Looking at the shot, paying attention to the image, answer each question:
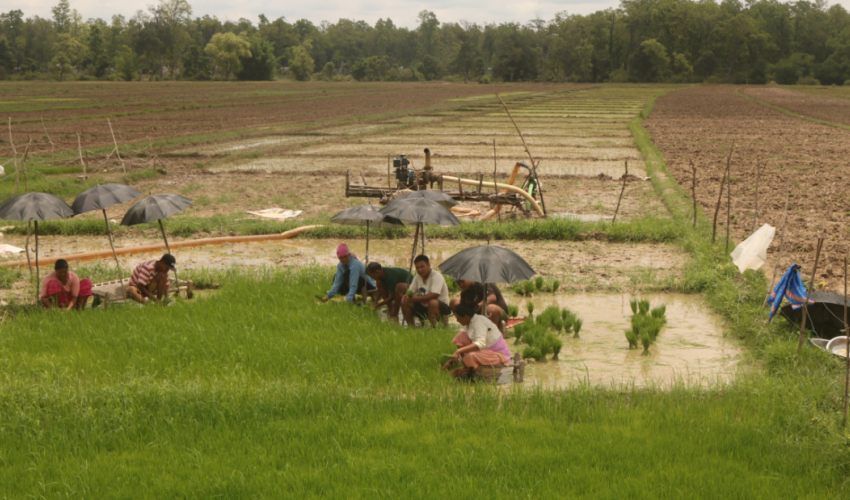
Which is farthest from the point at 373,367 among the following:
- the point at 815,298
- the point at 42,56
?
the point at 42,56

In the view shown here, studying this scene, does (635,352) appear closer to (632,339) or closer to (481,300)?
(632,339)

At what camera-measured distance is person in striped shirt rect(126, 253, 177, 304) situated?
8.09 m

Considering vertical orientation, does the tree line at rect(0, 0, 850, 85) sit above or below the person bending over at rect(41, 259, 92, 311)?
above

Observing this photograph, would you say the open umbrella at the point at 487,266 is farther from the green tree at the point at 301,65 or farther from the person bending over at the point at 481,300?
the green tree at the point at 301,65

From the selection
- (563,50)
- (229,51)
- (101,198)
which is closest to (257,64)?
(229,51)

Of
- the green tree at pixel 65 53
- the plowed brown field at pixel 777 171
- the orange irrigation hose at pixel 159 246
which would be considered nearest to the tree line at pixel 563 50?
the green tree at pixel 65 53

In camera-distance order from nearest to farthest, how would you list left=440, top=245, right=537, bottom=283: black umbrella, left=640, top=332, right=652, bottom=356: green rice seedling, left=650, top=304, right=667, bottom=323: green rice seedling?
left=440, top=245, right=537, bottom=283: black umbrella
left=640, top=332, right=652, bottom=356: green rice seedling
left=650, top=304, right=667, bottom=323: green rice seedling

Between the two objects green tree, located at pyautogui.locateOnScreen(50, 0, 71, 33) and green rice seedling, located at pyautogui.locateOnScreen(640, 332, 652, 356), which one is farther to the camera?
green tree, located at pyautogui.locateOnScreen(50, 0, 71, 33)

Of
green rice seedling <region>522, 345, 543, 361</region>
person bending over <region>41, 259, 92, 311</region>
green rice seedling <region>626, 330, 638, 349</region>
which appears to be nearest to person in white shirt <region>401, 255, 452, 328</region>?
green rice seedling <region>522, 345, 543, 361</region>

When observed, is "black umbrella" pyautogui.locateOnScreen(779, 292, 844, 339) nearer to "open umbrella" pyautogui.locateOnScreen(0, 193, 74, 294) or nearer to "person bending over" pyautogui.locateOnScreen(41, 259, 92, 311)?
"person bending over" pyautogui.locateOnScreen(41, 259, 92, 311)

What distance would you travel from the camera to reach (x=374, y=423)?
207 inches

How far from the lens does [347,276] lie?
322 inches

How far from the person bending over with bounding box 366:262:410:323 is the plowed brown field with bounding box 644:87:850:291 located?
4.65 metres

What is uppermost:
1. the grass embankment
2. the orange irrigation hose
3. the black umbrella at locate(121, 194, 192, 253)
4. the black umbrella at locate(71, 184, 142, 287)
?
the black umbrella at locate(71, 184, 142, 287)
